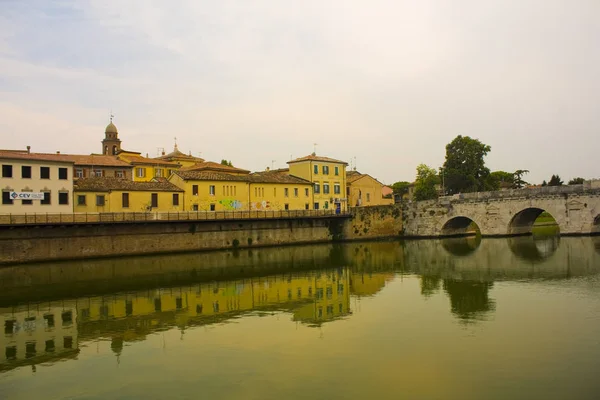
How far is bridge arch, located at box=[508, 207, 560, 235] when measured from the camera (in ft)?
195

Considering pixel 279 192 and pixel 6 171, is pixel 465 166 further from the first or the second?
pixel 6 171

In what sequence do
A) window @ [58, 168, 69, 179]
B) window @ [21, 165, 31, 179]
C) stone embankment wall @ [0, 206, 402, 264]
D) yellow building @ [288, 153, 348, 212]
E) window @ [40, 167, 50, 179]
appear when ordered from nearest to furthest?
stone embankment wall @ [0, 206, 402, 264]
window @ [21, 165, 31, 179]
window @ [40, 167, 50, 179]
window @ [58, 168, 69, 179]
yellow building @ [288, 153, 348, 212]

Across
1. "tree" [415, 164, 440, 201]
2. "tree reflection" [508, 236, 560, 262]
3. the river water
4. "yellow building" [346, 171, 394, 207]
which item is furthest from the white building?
"tree" [415, 164, 440, 201]

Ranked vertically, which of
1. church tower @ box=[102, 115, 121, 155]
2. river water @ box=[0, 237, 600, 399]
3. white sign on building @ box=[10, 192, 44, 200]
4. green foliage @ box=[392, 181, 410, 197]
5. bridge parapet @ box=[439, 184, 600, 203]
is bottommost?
river water @ box=[0, 237, 600, 399]

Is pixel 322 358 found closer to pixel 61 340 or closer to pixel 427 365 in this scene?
pixel 427 365

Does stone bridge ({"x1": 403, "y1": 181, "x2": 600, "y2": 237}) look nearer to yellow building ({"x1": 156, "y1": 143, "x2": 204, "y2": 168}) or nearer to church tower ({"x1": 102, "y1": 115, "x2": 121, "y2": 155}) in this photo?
yellow building ({"x1": 156, "y1": 143, "x2": 204, "y2": 168})

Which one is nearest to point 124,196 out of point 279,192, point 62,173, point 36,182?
point 62,173

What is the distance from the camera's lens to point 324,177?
217 feet

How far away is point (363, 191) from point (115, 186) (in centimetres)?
3864

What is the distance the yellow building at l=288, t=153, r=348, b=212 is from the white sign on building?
3252cm

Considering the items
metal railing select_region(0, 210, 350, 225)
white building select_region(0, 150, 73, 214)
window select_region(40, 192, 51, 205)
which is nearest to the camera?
metal railing select_region(0, 210, 350, 225)

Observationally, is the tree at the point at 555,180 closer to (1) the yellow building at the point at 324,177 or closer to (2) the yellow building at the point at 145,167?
(1) the yellow building at the point at 324,177

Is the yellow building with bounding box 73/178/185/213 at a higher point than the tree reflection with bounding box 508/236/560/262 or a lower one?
higher

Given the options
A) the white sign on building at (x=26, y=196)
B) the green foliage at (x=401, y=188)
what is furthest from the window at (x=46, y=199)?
the green foliage at (x=401, y=188)
